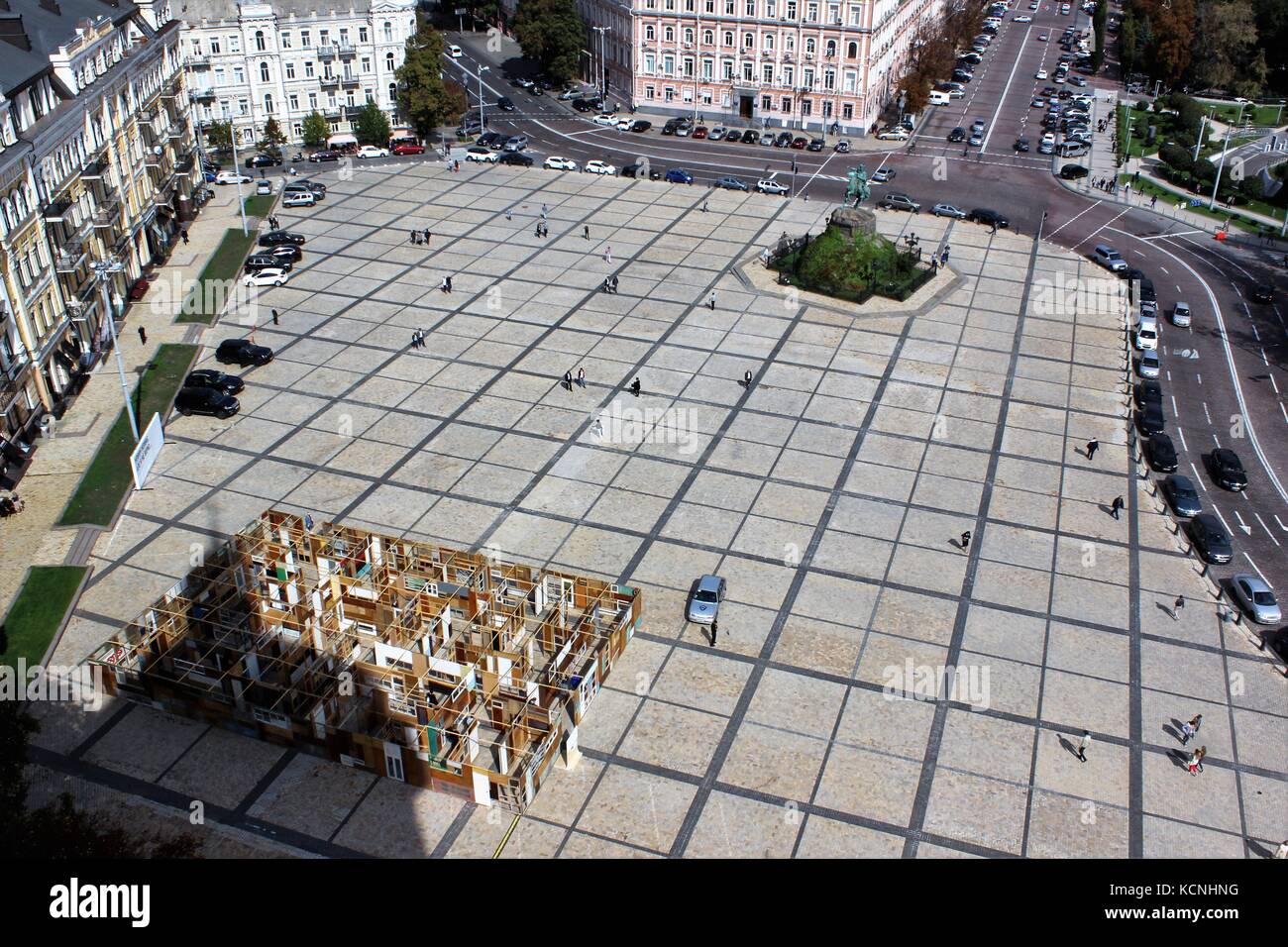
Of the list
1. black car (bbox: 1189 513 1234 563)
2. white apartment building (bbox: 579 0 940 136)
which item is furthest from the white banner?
white apartment building (bbox: 579 0 940 136)

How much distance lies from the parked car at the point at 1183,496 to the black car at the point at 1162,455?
174cm

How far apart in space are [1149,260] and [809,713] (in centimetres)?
6709

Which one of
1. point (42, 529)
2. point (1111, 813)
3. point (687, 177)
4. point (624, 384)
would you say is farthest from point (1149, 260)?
point (42, 529)

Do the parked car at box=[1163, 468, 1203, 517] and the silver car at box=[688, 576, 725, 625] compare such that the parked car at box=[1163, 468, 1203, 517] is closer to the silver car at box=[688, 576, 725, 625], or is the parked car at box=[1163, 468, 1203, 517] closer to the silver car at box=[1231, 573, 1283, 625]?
the silver car at box=[1231, 573, 1283, 625]

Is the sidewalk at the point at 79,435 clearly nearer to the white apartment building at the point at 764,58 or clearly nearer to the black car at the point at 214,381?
the black car at the point at 214,381

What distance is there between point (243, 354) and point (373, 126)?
51.2 m

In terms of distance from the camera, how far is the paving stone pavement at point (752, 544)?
37750 mm

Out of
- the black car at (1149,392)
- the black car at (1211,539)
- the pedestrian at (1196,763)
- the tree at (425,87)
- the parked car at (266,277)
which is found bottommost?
the pedestrian at (1196,763)

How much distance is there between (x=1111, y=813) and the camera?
37781mm

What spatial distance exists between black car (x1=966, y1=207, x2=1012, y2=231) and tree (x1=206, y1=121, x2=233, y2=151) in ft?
239

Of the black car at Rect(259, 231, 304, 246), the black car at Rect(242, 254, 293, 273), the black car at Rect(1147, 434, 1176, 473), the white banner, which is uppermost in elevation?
the black car at Rect(259, 231, 304, 246)

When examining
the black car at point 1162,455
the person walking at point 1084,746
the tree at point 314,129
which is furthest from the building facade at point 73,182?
the black car at point 1162,455

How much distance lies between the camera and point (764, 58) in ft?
401

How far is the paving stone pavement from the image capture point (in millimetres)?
37750
